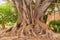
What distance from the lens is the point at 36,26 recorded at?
7.81 metres

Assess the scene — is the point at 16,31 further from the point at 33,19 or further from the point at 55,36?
the point at 55,36

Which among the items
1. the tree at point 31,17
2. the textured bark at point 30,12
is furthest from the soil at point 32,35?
the textured bark at point 30,12

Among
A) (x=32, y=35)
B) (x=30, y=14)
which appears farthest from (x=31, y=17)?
(x=32, y=35)

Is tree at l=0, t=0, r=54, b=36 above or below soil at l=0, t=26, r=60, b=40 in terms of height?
above

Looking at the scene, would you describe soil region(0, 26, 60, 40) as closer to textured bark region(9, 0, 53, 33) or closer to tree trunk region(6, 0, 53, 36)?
tree trunk region(6, 0, 53, 36)

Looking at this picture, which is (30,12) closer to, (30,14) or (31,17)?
(30,14)

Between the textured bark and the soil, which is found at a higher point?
the textured bark

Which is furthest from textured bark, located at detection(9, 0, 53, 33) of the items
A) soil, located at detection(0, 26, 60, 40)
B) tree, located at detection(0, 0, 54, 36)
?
soil, located at detection(0, 26, 60, 40)

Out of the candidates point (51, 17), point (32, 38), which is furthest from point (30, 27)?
A: point (51, 17)

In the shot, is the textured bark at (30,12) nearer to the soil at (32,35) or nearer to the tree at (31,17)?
the tree at (31,17)

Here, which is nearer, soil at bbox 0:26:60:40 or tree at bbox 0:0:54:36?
soil at bbox 0:26:60:40

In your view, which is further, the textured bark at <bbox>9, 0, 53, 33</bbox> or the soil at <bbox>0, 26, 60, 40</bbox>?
the textured bark at <bbox>9, 0, 53, 33</bbox>

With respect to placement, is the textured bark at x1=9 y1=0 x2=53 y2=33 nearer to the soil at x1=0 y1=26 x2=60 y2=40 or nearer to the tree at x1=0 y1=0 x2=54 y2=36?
the tree at x1=0 y1=0 x2=54 y2=36

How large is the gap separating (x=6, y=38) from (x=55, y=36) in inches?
79.4
